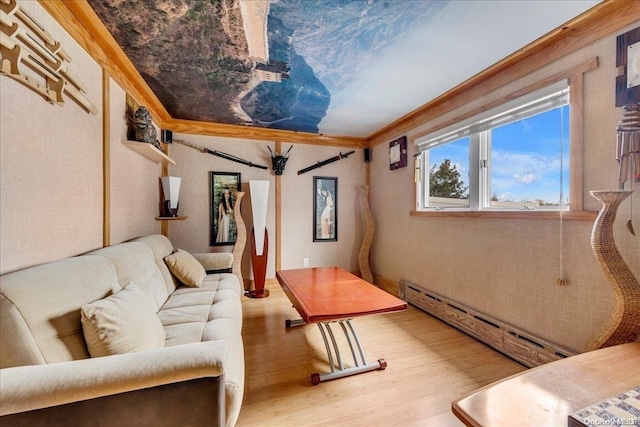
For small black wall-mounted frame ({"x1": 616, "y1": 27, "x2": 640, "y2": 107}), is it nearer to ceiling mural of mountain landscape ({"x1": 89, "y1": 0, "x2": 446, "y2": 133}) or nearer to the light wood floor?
ceiling mural of mountain landscape ({"x1": 89, "y1": 0, "x2": 446, "y2": 133})

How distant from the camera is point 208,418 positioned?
94 centimetres

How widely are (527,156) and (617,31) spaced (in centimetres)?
83

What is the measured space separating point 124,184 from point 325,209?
8.52ft

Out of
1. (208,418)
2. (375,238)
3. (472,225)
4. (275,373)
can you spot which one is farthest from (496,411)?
(375,238)

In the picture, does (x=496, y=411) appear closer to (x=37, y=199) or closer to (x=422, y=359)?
(x=422, y=359)

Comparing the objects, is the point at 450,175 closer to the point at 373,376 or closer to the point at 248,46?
the point at 373,376

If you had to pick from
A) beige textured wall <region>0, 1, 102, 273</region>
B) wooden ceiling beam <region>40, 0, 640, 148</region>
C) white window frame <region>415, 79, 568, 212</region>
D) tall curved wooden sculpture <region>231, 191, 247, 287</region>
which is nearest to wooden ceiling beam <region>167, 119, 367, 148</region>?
wooden ceiling beam <region>40, 0, 640, 148</region>

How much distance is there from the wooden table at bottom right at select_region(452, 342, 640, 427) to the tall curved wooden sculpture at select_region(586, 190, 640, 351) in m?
A: 0.39

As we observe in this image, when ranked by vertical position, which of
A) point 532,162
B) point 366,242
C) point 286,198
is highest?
point 532,162

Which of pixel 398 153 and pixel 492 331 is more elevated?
pixel 398 153

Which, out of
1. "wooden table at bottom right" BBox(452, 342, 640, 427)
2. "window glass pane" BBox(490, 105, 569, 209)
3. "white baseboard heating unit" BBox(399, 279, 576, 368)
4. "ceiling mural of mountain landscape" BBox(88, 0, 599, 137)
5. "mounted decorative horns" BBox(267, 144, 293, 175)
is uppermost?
"ceiling mural of mountain landscape" BBox(88, 0, 599, 137)

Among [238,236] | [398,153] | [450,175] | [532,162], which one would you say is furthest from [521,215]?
[238,236]

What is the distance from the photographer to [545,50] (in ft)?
6.10

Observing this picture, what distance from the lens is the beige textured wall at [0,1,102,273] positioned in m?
1.14
